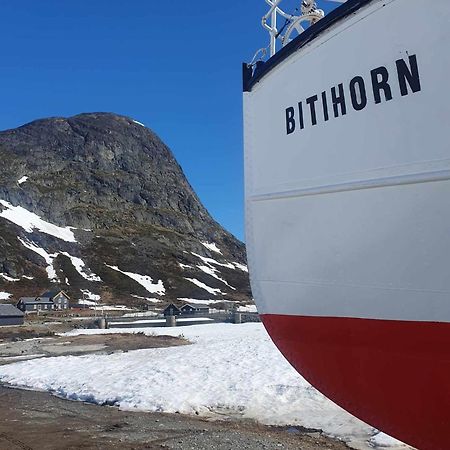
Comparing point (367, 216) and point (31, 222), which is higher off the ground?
point (31, 222)

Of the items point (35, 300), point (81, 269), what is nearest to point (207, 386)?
point (35, 300)

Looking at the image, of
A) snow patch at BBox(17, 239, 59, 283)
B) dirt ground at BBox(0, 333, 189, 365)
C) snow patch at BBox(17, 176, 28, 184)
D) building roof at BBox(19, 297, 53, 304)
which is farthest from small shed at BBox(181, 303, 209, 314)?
snow patch at BBox(17, 176, 28, 184)

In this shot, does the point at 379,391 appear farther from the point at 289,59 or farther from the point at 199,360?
the point at 199,360

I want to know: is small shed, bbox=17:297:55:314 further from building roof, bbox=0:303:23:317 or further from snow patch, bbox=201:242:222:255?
snow patch, bbox=201:242:222:255

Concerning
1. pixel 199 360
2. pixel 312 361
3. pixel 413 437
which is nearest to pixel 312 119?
pixel 312 361

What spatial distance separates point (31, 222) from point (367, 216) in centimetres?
13206

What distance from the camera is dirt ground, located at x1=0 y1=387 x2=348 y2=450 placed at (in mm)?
10359

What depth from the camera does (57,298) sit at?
269ft

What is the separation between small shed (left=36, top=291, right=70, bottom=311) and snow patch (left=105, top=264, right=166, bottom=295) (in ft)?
73.7

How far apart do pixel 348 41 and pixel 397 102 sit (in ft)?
3.42

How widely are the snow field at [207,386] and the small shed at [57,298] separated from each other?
60.9 metres

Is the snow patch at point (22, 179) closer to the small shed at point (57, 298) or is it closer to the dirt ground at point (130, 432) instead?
the small shed at point (57, 298)

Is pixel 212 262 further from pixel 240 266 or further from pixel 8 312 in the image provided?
pixel 8 312

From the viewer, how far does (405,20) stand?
180 inches
